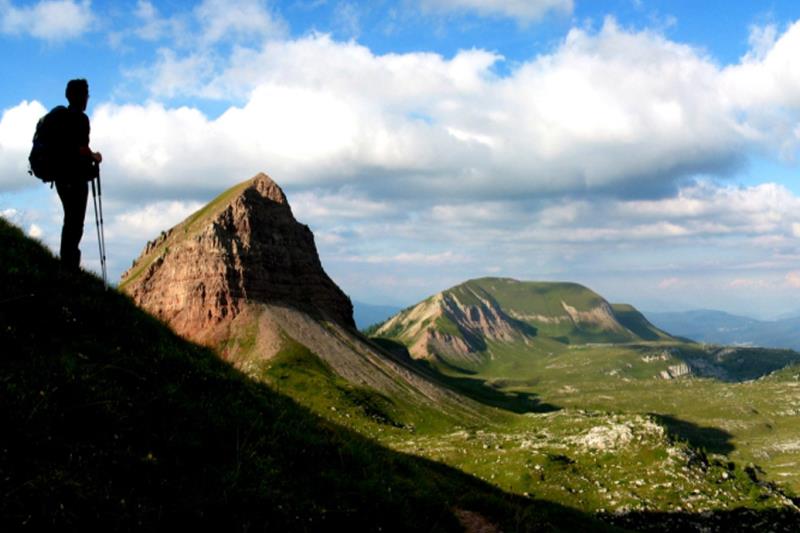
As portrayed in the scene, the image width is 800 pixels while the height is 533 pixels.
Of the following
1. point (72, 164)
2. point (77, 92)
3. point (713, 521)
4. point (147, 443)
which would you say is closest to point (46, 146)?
point (72, 164)

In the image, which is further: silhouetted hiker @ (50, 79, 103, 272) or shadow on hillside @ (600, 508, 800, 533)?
shadow on hillside @ (600, 508, 800, 533)

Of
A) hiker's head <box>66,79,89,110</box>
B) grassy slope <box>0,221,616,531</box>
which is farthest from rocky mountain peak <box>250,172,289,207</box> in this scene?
grassy slope <box>0,221,616,531</box>

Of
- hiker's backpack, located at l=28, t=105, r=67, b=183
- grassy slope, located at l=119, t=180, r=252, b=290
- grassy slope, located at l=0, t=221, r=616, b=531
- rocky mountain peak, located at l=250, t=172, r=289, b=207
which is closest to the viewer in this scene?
grassy slope, located at l=0, t=221, r=616, b=531

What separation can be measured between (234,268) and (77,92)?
145m

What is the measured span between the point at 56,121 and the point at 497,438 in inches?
3885

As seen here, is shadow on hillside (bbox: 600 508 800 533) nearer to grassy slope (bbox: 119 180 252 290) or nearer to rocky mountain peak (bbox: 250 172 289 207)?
grassy slope (bbox: 119 180 252 290)

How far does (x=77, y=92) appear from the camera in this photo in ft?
52.0

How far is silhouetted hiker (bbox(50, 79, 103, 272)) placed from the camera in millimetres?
15461

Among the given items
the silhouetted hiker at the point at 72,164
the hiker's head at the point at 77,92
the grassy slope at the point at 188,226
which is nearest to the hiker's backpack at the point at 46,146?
the silhouetted hiker at the point at 72,164

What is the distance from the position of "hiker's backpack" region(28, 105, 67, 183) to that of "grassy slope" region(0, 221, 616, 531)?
2250 millimetres

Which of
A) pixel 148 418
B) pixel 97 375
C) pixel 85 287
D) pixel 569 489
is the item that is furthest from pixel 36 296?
pixel 569 489

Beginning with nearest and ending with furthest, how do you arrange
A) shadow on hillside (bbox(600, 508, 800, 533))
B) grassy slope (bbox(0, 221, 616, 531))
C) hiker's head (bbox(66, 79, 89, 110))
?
grassy slope (bbox(0, 221, 616, 531)) → hiker's head (bbox(66, 79, 89, 110)) → shadow on hillside (bbox(600, 508, 800, 533))

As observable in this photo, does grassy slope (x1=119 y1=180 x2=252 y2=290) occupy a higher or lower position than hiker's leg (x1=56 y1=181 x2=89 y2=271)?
higher

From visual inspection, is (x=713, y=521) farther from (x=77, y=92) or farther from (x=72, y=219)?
(x=77, y=92)
